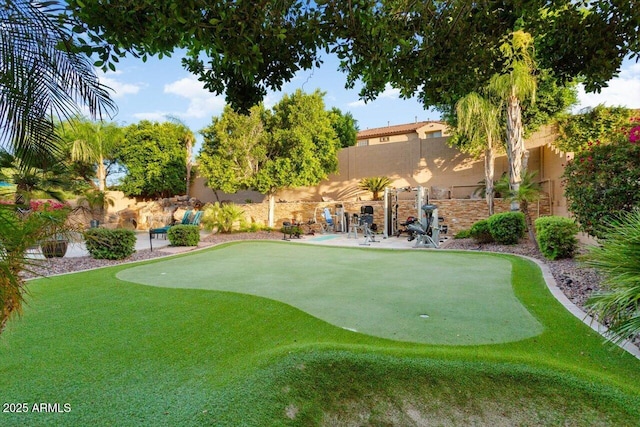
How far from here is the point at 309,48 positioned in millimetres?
3467

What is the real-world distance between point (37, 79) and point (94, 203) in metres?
15.6

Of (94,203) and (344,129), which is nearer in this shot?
(94,203)

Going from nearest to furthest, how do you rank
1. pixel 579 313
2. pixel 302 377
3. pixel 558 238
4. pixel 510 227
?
1. pixel 302 377
2. pixel 579 313
3. pixel 558 238
4. pixel 510 227

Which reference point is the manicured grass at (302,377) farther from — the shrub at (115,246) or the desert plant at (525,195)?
the desert plant at (525,195)

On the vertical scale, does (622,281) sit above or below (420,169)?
below

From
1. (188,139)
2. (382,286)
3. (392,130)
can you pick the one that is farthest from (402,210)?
(188,139)

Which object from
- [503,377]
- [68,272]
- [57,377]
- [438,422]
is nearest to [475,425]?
[438,422]

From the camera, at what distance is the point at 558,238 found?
705cm

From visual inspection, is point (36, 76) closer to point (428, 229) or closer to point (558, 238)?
point (558, 238)

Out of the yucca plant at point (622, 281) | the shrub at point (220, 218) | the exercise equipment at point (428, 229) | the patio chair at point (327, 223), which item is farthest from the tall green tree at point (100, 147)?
the yucca plant at point (622, 281)

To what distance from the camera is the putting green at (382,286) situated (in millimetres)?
3623

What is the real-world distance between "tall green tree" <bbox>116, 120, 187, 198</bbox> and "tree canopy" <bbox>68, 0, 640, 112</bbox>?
18399 millimetres

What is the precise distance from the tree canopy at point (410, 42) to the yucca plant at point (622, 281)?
1773 millimetres

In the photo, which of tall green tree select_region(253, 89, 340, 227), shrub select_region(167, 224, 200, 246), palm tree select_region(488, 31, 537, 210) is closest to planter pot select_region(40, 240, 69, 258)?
shrub select_region(167, 224, 200, 246)
